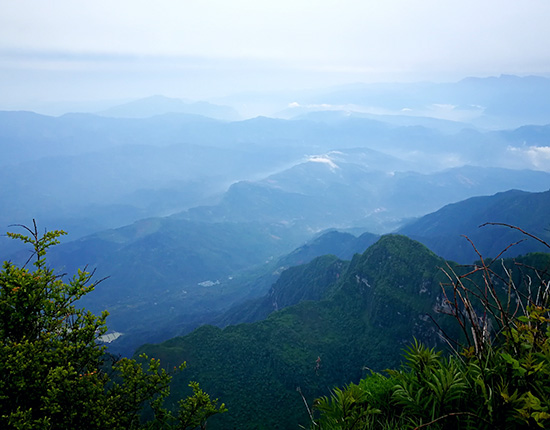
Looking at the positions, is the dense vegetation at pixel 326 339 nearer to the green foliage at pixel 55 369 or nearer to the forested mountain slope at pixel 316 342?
the forested mountain slope at pixel 316 342

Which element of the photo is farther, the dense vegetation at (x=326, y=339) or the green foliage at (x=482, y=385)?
the dense vegetation at (x=326, y=339)

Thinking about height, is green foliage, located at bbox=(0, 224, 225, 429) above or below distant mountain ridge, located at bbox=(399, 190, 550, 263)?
above

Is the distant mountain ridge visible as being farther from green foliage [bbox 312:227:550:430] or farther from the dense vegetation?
green foliage [bbox 312:227:550:430]

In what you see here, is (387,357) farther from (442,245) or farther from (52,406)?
(442,245)

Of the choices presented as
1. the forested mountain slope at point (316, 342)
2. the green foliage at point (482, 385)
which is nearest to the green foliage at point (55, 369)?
the green foliage at point (482, 385)

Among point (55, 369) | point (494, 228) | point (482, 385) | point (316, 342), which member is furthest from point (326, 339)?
point (494, 228)

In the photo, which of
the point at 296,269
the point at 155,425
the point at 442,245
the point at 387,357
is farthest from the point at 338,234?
the point at 155,425

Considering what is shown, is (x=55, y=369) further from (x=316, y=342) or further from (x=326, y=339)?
(x=326, y=339)

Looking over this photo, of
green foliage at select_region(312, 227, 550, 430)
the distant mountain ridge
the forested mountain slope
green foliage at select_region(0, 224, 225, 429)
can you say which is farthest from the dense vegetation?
the distant mountain ridge

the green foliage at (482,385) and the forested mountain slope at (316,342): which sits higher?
the green foliage at (482,385)

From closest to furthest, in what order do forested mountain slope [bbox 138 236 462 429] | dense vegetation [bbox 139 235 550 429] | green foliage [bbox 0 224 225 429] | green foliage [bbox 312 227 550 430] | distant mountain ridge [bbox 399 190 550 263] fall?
green foliage [bbox 312 227 550 430]
green foliage [bbox 0 224 225 429]
dense vegetation [bbox 139 235 550 429]
forested mountain slope [bbox 138 236 462 429]
distant mountain ridge [bbox 399 190 550 263]
